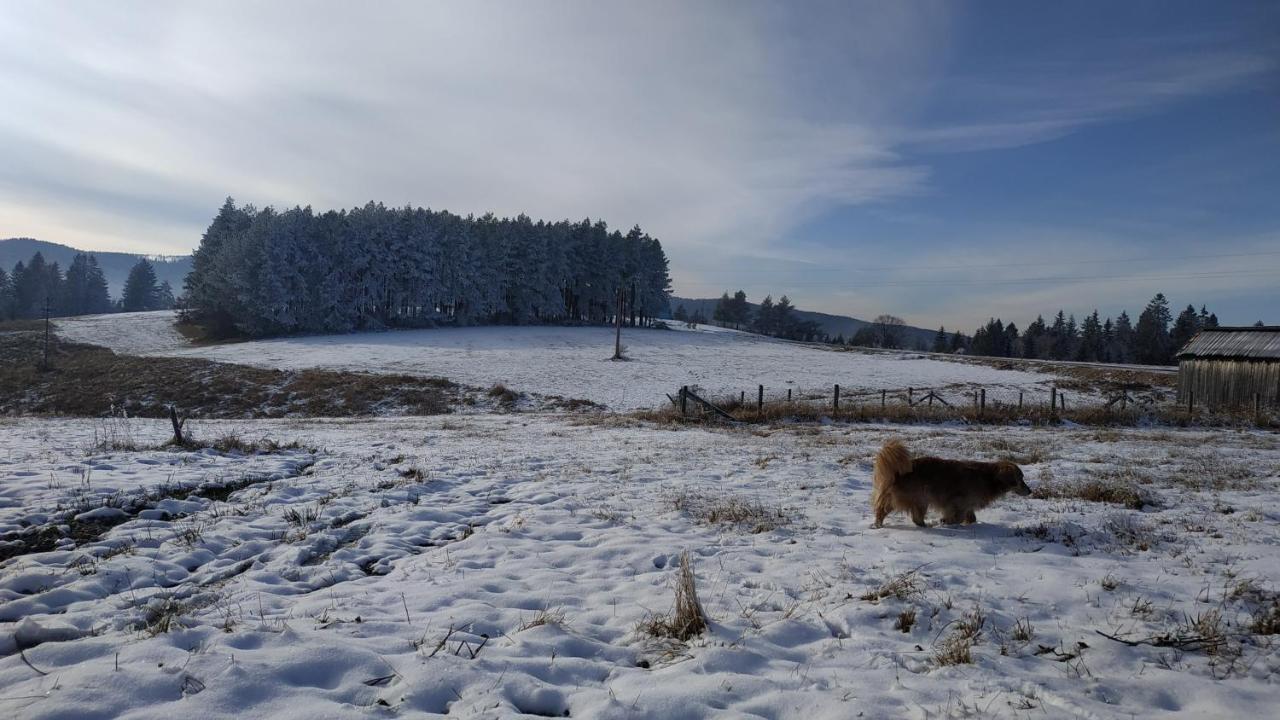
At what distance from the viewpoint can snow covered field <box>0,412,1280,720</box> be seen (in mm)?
3289

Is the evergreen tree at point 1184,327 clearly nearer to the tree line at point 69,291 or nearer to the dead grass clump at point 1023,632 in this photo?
the dead grass clump at point 1023,632

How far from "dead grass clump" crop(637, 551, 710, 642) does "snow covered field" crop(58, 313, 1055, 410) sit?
84.0ft

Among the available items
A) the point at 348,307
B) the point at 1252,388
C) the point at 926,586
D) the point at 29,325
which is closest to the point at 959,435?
the point at 926,586

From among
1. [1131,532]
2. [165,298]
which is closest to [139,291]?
[165,298]

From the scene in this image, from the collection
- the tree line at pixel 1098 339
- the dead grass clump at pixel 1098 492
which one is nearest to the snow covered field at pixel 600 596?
the dead grass clump at pixel 1098 492

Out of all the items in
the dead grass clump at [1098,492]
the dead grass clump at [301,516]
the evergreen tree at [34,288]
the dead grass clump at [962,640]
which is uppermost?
the evergreen tree at [34,288]

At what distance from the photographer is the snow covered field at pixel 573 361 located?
37000 mm

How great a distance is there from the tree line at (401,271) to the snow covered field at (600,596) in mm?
44665

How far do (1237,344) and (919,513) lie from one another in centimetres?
3951

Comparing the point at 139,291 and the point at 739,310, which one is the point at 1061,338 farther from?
the point at 139,291

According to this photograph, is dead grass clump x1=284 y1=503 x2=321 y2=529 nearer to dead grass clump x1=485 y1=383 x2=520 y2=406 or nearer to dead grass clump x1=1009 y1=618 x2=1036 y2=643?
dead grass clump x1=1009 y1=618 x2=1036 y2=643

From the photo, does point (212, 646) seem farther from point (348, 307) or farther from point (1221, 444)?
point (348, 307)

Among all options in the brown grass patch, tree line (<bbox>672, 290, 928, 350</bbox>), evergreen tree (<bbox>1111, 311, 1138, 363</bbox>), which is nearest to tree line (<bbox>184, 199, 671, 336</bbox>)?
the brown grass patch

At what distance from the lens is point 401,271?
214ft
